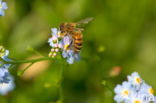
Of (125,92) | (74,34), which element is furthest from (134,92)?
(74,34)

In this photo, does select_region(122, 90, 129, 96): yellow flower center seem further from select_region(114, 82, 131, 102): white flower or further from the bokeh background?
the bokeh background

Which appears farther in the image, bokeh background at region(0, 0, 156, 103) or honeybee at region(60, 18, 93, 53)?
bokeh background at region(0, 0, 156, 103)

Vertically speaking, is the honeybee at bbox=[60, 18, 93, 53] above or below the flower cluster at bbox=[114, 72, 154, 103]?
above

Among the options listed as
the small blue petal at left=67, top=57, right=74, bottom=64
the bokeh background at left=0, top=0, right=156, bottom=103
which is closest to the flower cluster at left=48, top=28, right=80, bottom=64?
the small blue petal at left=67, top=57, right=74, bottom=64

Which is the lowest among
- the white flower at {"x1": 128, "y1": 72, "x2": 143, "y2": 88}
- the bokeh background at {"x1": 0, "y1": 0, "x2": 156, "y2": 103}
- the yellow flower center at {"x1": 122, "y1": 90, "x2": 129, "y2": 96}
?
the yellow flower center at {"x1": 122, "y1": 90, "x2": 129, "y2": 96}

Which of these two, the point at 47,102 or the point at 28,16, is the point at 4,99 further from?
the point at 28,16

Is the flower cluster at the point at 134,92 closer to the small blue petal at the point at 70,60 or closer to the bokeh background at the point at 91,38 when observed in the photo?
the small blue petal at the point at 70,60
